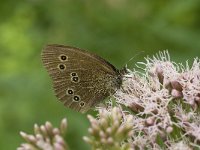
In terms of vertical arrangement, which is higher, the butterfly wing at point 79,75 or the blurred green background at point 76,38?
the blurred green background at point 76,38

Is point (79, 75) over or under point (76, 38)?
under

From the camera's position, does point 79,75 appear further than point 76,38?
No

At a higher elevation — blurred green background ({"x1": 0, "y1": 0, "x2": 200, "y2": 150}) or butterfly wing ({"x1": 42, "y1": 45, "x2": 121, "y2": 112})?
blurred green background ({"x1": 0, "y1": 0, "x2": 200, "y2": 150})

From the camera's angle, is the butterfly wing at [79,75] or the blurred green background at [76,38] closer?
the butterfly wing at [79,75]

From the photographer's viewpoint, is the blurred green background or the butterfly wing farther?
the blurred green background
